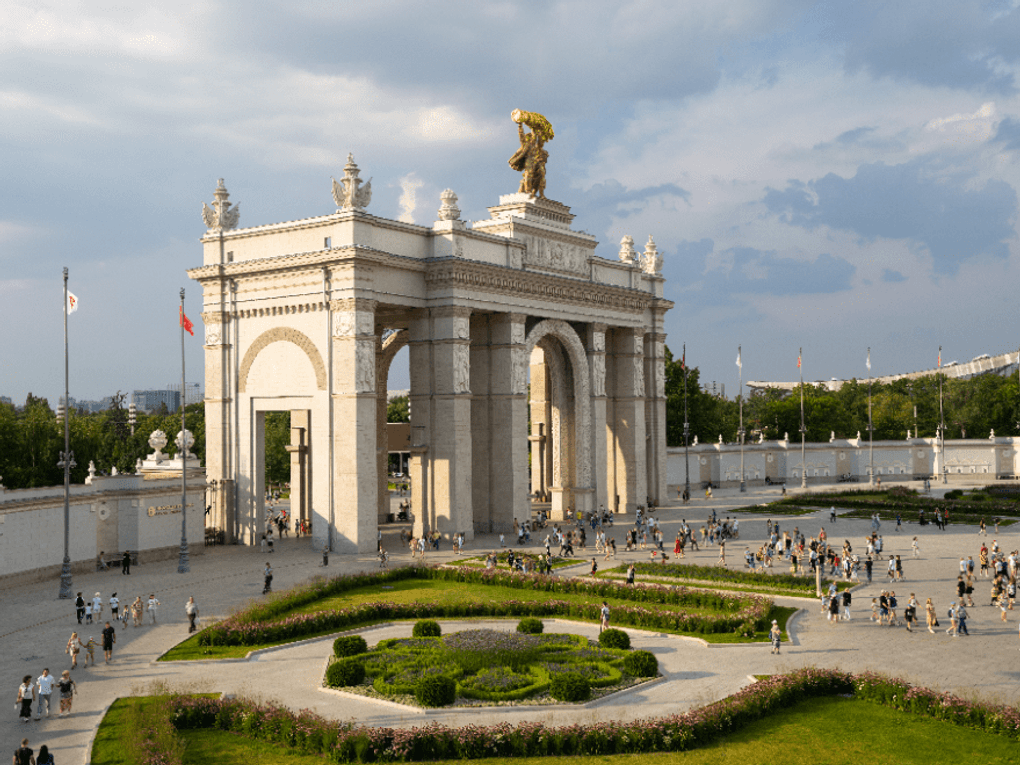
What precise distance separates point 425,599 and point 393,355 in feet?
89.9

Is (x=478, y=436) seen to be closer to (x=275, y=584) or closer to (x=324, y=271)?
(x=324, y=271)

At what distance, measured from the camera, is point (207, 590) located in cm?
3816

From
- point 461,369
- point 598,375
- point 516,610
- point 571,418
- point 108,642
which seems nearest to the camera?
point 108,642

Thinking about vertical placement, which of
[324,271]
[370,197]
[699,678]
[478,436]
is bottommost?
[699,678]

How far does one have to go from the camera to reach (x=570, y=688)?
23844 millimetres

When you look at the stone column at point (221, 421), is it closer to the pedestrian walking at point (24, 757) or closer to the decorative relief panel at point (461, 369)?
the decorative relief panel at point (461, 369)

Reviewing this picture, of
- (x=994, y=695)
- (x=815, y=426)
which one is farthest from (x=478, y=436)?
(x=815, y=426)

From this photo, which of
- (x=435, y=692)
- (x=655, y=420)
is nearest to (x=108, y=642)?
(x=435, y=692)

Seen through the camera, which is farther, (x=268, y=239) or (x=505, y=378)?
(x=505, y=378)

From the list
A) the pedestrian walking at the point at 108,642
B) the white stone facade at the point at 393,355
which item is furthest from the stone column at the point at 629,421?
the pedestrian walking at the point at 108,642

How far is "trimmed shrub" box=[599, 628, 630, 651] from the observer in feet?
93.4

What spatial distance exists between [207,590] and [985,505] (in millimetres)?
52457

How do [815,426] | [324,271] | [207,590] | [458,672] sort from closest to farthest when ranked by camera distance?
1. [458,672]
2. [207,590]
3. [324,271]
4. [815,426]

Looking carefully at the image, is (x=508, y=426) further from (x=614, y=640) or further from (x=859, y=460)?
(x=859, y=460)
